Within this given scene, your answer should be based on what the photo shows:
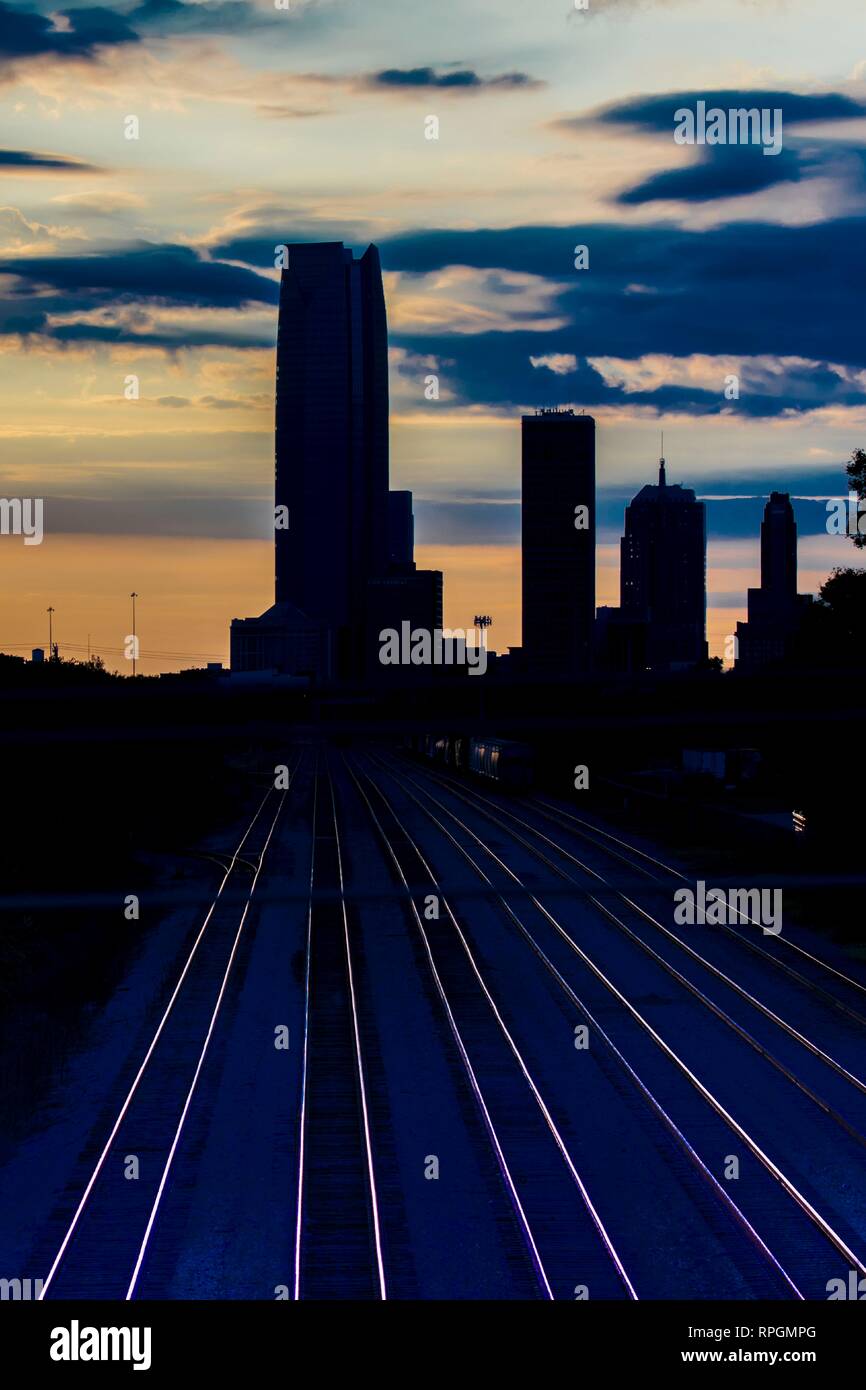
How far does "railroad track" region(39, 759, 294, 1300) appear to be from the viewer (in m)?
20.1

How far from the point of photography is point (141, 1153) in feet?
81.4

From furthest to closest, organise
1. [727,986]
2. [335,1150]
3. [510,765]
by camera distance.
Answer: [510,765] < [727,986] < [335,1150]

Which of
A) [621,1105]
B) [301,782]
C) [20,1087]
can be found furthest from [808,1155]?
[301,782]

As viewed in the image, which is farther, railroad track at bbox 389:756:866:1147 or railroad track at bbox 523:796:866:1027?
railroad track at bbox 523:796:866:1027

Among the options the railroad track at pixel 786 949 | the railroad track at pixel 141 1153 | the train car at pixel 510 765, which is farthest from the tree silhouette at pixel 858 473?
the train car at pixel 510 765

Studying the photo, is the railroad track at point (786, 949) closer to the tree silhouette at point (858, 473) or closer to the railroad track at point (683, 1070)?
the railroad track at point (683, 1070)

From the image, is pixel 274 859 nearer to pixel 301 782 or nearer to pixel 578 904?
pixel 578 904

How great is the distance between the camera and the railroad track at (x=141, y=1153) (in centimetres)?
2011

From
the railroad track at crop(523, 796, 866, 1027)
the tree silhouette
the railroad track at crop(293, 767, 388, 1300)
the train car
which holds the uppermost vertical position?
the tree silhouette

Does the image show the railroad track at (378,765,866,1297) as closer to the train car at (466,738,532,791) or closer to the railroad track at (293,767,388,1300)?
the railroad track at (293,767,388,1300)

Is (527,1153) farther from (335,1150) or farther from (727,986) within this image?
(727,986)

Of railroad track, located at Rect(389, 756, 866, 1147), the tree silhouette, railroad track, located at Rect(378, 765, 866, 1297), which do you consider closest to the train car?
railroad track, located at Rect(378, 765, 866, 1297)

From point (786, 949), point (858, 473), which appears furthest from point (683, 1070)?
point (858, 473)

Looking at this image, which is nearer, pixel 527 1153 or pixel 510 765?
pixel 527 1153
